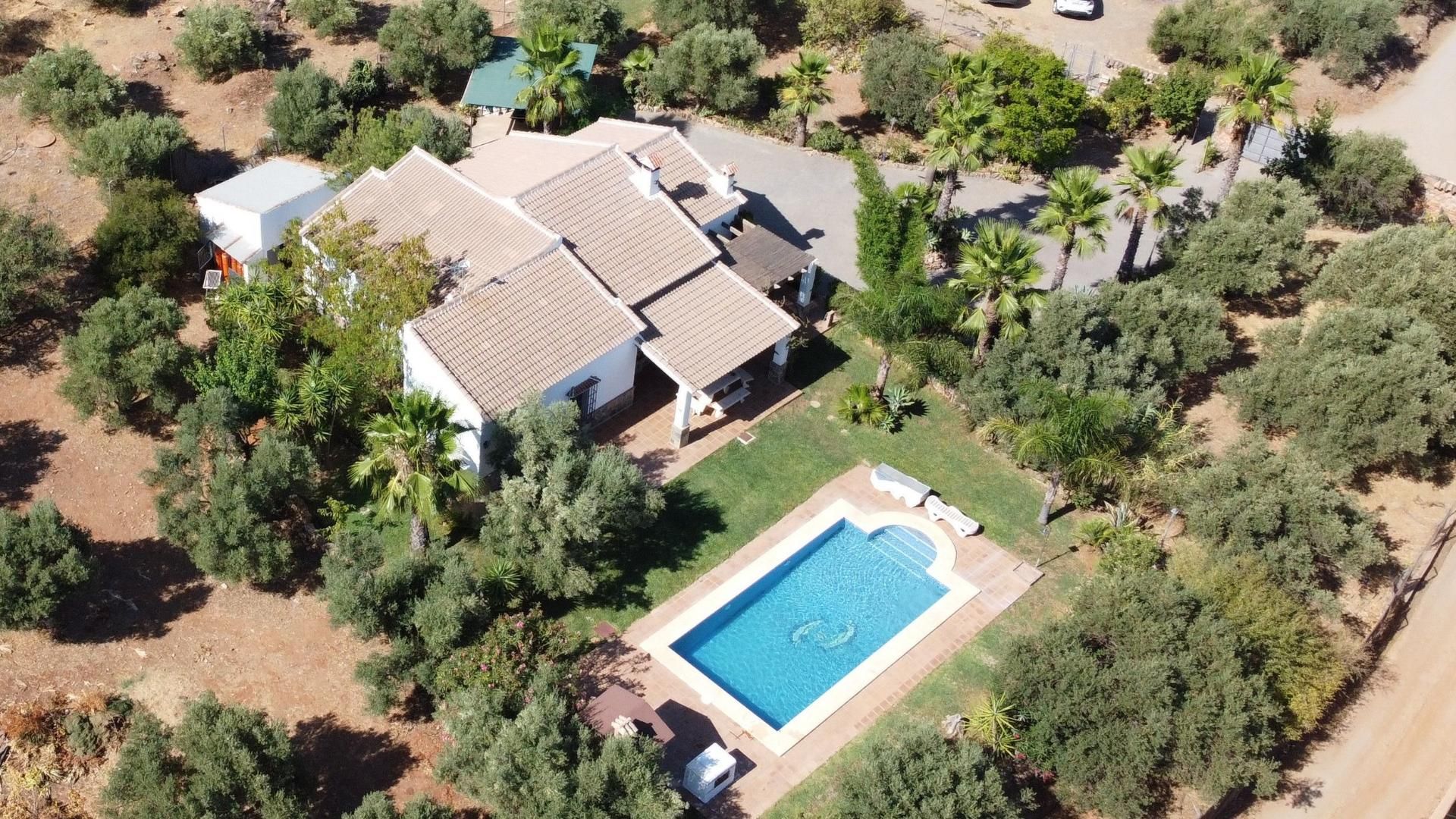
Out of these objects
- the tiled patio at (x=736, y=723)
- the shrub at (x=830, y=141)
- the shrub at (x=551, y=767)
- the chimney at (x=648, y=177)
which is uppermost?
the chimney at (x=648, y=177)

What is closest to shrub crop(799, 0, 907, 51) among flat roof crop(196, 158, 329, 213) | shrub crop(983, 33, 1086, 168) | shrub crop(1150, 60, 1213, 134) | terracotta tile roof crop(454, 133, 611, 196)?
shrub crop(983, 33, 1086, 168)

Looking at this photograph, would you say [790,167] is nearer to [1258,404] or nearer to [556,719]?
[1258,404]

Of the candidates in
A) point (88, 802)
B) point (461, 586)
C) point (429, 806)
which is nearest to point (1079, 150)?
point (461, 586)

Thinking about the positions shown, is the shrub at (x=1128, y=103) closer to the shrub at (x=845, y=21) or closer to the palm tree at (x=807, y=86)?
the shrub at (x=845, y=21)

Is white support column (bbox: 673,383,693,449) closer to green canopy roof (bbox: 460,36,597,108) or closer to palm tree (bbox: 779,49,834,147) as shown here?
palm tree (bbox: 779,49,834,147)

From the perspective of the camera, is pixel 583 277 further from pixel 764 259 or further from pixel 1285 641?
pixel 1285 641

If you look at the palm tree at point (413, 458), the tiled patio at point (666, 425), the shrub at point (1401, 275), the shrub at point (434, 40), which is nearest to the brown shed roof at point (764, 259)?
the tiled patio at point (666, 425)
